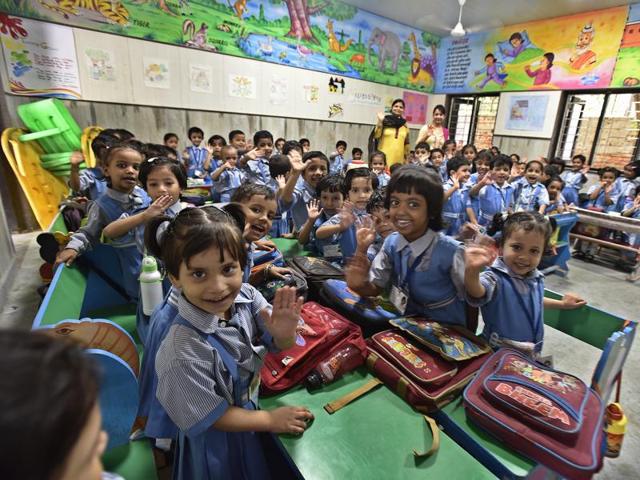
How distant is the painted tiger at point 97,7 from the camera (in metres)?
4.96

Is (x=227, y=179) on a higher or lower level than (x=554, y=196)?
higher

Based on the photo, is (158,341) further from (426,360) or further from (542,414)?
(542,414)

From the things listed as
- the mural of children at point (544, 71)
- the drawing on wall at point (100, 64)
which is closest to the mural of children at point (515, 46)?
the mural of children at point (544, 71)

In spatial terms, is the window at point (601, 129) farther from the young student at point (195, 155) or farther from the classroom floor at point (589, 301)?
the young student at point (195, 155)

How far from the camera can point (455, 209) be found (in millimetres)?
4328

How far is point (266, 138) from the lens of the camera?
4836 mm

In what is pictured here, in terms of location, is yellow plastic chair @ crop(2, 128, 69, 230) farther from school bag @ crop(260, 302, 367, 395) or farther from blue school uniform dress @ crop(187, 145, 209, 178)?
school bag @ crop(260, 302, 367, 395)

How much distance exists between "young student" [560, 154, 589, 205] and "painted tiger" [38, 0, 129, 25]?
8.31m

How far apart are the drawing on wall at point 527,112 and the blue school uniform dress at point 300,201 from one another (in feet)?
24.8

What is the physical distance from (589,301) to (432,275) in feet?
10.8

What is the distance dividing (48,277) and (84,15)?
442cm

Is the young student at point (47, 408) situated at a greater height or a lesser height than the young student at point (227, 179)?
greater

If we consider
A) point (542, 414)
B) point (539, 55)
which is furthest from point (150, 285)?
point (539, 55)

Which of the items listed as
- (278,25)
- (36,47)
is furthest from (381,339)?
(278,25)
